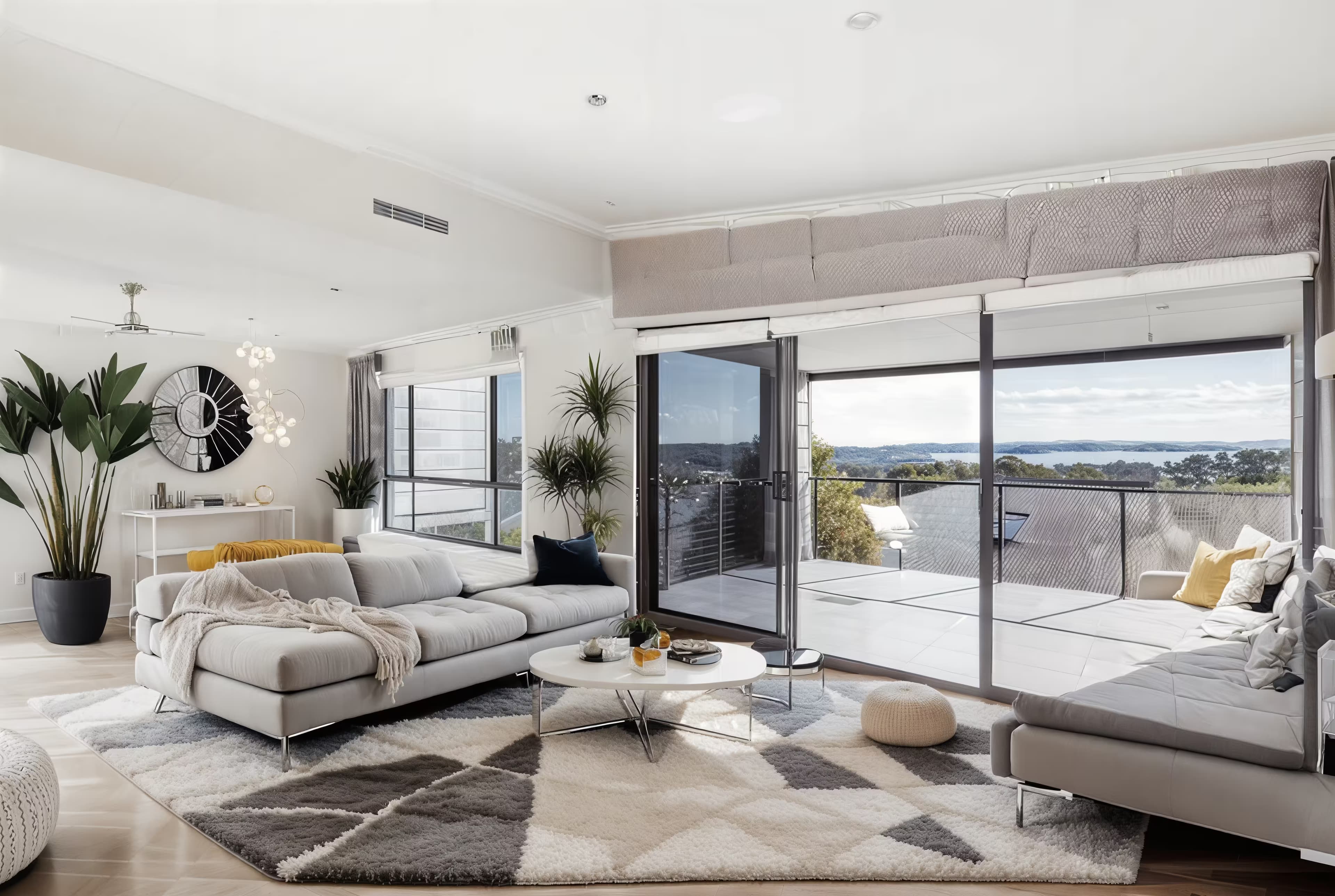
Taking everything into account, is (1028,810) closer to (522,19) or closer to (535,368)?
(522,19)

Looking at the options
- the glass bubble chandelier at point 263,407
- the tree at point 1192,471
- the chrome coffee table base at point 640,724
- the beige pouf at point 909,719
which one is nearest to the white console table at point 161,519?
the glass bubble chandelier at point 263,407

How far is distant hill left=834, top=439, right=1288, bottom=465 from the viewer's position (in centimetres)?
372

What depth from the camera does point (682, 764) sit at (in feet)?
11.1

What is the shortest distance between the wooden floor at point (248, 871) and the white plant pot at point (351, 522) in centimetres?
511

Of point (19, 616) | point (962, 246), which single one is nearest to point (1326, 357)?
point (962, 246)

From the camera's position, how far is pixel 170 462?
716cm

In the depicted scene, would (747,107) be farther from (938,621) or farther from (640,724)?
(938,621)

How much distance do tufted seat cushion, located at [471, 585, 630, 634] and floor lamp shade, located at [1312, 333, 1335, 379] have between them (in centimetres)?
368

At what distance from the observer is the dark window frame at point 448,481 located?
7.39 meters

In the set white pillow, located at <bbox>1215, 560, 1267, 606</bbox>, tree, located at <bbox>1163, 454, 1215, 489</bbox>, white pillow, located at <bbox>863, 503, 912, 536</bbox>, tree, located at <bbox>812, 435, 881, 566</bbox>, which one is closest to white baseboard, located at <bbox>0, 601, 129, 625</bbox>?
tree, located at <bbox>812, 435, 881, 566</bbox>

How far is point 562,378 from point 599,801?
12.4 ft

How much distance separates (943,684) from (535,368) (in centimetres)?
389

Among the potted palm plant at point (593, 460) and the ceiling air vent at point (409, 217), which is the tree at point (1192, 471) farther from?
the ceiling air vent at point (409, 217)

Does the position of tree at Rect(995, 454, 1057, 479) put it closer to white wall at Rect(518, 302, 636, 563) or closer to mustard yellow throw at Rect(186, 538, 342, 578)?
white wall at Rect(518, 302, 636, 563)
